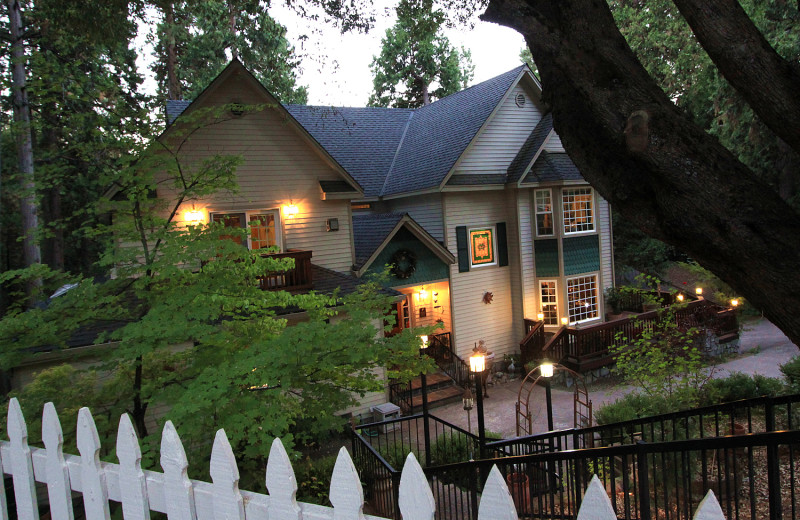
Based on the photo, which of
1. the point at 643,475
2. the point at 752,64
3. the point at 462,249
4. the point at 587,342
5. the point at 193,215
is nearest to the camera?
the point at 643,475

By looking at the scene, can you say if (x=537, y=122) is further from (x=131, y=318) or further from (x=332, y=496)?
(x=332, y=496)

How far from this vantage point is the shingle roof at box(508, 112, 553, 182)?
16.9m

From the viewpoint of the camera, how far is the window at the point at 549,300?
17312 millimetres

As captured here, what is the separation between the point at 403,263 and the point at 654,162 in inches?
495

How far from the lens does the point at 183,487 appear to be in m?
1.81

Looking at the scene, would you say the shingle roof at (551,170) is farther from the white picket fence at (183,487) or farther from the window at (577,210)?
the white picket fence at (183,487)

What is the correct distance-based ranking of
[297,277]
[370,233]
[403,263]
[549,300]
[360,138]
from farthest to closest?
[360,138], [549,300], [370,233], [403,263], [297,277]

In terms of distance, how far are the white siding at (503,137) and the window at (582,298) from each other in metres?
4.85

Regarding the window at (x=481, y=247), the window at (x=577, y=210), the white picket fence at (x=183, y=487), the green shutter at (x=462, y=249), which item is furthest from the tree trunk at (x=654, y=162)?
the window at (x=577, y=210)

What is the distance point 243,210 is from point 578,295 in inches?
468

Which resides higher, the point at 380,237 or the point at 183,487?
the point at 380,237

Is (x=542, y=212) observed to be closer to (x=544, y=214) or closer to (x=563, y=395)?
(x=544, y=214)

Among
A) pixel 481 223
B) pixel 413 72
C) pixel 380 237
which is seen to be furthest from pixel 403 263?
pixel 413 72

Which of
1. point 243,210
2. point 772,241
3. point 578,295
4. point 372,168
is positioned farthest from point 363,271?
point 772,241
